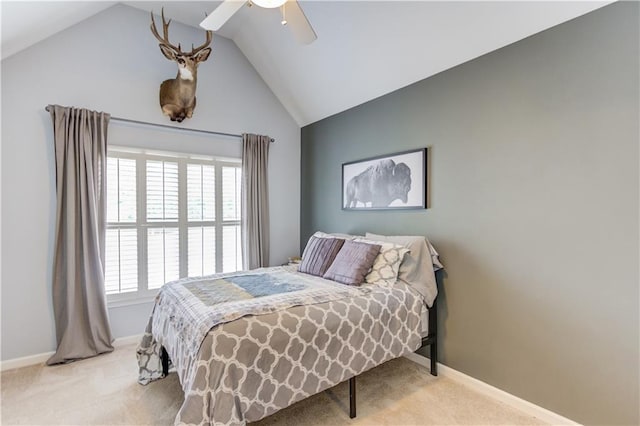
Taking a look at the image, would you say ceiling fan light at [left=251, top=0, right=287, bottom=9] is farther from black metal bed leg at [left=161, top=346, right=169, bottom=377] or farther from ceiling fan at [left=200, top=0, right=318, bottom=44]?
black metal bed leg at [left=161, top=346, right=169, bottom=377]

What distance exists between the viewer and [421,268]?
253 centimetres

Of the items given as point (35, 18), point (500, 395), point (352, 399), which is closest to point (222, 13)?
point (35, 18)

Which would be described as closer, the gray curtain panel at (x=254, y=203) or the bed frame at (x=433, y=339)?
the bed frame at (x=433, y=339)

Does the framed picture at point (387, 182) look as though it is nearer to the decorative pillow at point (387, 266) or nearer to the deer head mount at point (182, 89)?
the decorative pillow at point (387, 266)

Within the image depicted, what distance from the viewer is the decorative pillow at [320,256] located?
2.85 meters

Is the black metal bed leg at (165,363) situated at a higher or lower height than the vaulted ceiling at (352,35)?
lower

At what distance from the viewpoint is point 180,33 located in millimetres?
3512

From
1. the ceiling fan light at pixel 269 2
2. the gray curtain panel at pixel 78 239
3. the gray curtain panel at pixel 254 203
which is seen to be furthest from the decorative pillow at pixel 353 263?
the gray curtain panel at pixel 78 239

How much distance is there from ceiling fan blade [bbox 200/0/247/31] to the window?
1.86 metres

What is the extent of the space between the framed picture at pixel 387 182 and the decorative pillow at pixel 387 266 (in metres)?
0.54

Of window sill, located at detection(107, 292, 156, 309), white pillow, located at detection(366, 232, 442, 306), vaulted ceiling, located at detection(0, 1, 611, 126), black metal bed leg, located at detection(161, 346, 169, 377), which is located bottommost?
black metal bed leg, located at detection(161, 346, 169, 377)

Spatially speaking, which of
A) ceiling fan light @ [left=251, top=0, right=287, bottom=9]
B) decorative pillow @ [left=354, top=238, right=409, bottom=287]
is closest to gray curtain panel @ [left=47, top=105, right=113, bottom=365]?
ceiling fan light @ [left=251, top=0, right=287, bottom=9]

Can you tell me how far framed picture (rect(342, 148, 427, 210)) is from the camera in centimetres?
284

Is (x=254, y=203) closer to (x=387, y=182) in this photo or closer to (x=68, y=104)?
(x=387, y=182)
